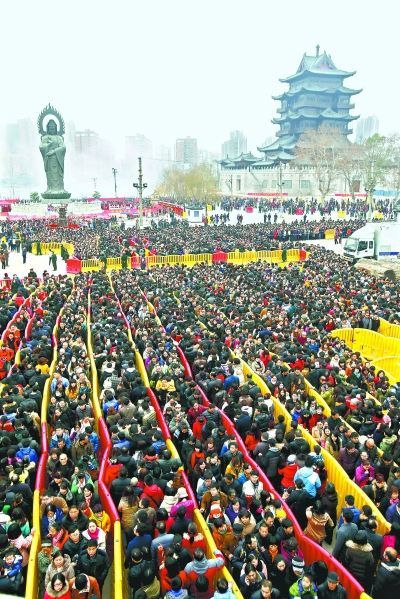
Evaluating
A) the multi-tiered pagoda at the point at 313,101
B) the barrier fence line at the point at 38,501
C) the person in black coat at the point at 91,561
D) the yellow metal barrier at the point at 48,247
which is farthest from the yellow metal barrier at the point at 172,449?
the multi-tiered pagoda at the point at 313,101

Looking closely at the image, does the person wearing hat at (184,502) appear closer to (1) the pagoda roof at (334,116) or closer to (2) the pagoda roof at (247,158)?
(2) the pagoda roof at (247,158)

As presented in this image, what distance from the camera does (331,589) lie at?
5.20 metres

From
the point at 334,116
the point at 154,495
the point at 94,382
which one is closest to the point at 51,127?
the point at 94,382

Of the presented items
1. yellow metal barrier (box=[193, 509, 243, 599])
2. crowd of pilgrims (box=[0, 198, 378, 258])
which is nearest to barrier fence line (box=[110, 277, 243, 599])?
yellow metal barrier (box=[193, 509, 243, 599])

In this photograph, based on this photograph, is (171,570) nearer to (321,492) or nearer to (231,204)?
(321,492)

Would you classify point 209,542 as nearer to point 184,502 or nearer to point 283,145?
point 184,502

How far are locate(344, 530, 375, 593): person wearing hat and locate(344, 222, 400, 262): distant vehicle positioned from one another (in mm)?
22841

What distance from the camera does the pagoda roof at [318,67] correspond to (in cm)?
7994

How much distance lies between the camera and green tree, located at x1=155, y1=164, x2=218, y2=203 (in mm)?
67625

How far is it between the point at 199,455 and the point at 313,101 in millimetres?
81130

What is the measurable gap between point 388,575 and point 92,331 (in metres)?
9.20

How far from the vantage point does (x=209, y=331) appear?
14000mm

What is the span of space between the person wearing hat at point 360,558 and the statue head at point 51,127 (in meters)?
48.1

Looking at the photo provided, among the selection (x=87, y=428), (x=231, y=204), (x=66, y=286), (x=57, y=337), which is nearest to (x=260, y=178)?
(x=231, y=204)
